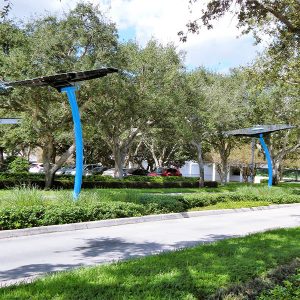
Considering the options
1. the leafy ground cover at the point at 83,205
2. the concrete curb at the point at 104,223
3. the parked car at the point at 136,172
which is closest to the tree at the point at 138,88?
the leafy ground cover at the point at 83,205

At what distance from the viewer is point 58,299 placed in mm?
4566

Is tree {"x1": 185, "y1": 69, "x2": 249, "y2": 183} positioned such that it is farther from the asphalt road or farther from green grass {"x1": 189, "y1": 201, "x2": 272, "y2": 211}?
the asphalt road

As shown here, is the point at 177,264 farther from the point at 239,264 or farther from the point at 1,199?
the point at 1,199

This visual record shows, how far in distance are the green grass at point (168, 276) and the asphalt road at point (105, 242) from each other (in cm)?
98

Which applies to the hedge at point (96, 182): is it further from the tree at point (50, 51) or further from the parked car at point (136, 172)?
the parked car at point (136, 172)

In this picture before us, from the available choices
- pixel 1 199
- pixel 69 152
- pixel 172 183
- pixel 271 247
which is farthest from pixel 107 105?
pixel 271 247

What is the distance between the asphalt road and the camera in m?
7.08

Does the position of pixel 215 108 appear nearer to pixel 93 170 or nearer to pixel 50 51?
pixel 50 51

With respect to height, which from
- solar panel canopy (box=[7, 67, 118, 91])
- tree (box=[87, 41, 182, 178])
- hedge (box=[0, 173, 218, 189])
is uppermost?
tree (box=[87, 41, 182, 178])

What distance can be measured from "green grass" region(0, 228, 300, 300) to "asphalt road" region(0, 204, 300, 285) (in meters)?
0.98

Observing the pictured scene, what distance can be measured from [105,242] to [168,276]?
396 centimetres

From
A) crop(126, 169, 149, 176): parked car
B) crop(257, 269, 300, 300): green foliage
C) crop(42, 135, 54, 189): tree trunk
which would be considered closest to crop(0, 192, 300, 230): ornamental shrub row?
crop(257, 269, 300, 300): green foliage

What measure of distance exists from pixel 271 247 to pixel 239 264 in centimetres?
188

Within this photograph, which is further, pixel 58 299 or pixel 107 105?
pixel 107 105
